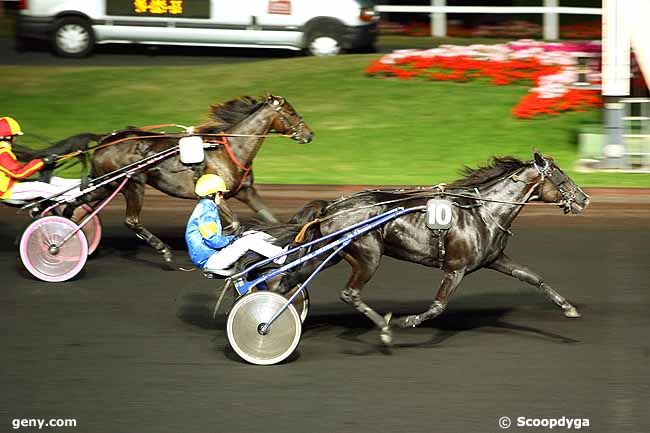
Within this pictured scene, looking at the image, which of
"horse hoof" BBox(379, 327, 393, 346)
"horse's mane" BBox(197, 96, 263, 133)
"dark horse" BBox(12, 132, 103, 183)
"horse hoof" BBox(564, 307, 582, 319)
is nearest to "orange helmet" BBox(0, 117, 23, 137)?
"dark horse" BBox(12, 132, 103, 183)

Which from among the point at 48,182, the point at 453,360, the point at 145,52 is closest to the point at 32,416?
the point at 453,360

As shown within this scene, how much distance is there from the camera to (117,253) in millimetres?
11305

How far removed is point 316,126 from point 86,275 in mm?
7026

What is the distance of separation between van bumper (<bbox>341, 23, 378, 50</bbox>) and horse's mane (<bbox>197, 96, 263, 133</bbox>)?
10.1 meters

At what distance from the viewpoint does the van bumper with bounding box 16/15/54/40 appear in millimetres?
20764

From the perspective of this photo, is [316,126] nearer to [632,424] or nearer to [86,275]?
[86,275]

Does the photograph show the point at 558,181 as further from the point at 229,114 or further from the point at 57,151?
the point at 57,151

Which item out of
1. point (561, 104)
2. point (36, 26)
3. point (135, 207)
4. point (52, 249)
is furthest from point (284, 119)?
point (36, 26)

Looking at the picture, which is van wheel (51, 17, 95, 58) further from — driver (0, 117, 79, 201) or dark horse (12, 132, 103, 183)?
driver (0, 117, 79, 201)

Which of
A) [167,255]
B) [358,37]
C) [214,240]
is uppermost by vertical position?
[358,37]

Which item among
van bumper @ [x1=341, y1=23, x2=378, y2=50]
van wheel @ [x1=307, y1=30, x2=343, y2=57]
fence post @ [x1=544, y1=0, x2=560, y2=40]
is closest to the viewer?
van bumper @ [x1=341, y1=23, x2=378, y2=50]

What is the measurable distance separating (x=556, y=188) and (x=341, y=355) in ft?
6.36

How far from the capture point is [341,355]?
7941mm

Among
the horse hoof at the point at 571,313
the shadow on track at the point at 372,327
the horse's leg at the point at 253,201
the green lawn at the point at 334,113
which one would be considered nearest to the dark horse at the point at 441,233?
the shadow on track at the point at 372,327
